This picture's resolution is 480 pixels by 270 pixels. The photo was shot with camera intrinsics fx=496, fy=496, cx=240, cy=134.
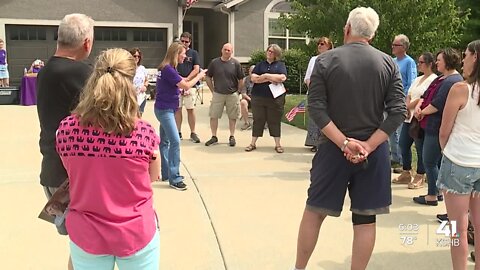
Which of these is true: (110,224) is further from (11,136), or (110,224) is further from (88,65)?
(11,136)

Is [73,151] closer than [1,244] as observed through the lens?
Yes

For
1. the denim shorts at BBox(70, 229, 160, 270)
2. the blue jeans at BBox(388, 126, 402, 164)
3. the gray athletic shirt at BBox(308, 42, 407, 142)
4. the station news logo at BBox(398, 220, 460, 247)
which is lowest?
the station news logo at BBox(398, 220, 460, 247)

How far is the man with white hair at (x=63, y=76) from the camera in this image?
9.21 ft

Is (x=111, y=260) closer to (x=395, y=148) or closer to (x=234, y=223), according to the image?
(x=234, y=223)

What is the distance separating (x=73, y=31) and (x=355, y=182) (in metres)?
1.95

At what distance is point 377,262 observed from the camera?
12.7 feet

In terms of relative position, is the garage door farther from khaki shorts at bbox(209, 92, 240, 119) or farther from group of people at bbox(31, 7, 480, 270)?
group of people at bbox(31, 7, 480, 270)

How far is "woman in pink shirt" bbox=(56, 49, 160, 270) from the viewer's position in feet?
7.07

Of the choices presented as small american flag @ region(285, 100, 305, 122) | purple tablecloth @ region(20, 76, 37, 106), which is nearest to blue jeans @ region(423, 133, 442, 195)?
small american flag @ region(285, 100, 305, 122)

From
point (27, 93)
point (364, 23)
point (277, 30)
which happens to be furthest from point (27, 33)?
point (364, 23)

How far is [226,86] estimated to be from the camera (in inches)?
345

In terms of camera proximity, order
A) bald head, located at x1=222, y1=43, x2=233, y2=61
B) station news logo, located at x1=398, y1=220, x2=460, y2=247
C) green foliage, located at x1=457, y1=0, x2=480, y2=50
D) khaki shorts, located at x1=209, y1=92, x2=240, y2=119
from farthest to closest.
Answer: green foliage, located at x1=457, y1=0, x2=480, y2=50, khaki shorts, located at x1=209, y1=92, x2=240, y2=119, bald head, located at x1=222, y1=43, x2=233, y2=61, station news logo, located at x1=398, y1=220, x2=460, y2=247

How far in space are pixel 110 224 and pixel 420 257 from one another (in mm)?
2739

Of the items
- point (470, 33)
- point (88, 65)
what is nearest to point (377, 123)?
point (88, 65)
